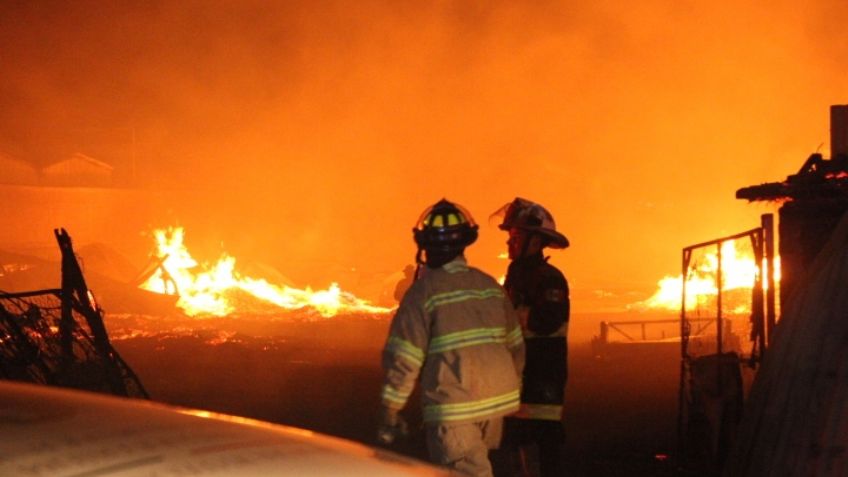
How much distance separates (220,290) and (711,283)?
40.8 feet

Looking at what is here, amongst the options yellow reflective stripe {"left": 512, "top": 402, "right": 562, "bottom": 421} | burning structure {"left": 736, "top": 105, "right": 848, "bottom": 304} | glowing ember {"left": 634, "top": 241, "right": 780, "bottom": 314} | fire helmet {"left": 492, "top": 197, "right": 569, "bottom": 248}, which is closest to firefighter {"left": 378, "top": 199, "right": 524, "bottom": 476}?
yellow reflective stripe {"left": 512, "top": 402, "right": 562, "bottom": 421}

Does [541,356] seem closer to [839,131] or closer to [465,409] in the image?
[465,409]

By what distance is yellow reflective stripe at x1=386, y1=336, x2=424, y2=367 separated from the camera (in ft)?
13.6

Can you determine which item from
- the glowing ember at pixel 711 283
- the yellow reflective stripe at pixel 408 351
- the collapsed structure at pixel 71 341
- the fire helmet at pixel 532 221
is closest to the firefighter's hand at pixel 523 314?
the fire helmet at pixel 532 221

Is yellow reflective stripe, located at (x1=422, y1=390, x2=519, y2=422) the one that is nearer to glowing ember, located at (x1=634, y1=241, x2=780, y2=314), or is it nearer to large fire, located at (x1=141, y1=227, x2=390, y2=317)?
glowing ember, located at (x1=634, y1=241, x2=780, y2=314)

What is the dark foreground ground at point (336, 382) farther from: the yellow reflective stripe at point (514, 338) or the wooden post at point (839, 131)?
the yellow reflective stripe at point (514, 338)

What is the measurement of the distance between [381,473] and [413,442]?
251 inches

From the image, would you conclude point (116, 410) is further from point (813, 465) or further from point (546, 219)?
point (813, 465)

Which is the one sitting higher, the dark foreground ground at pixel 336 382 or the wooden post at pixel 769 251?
the wooden post at pixel 769 251

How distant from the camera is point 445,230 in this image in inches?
172

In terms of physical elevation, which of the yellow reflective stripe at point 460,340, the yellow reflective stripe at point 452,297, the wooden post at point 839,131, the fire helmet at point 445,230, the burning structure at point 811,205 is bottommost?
the yellow reflective stripe at point 460,340

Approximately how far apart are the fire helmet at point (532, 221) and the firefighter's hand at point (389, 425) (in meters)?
1.50

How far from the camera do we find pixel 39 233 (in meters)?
36.4

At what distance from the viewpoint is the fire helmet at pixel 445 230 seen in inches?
171
